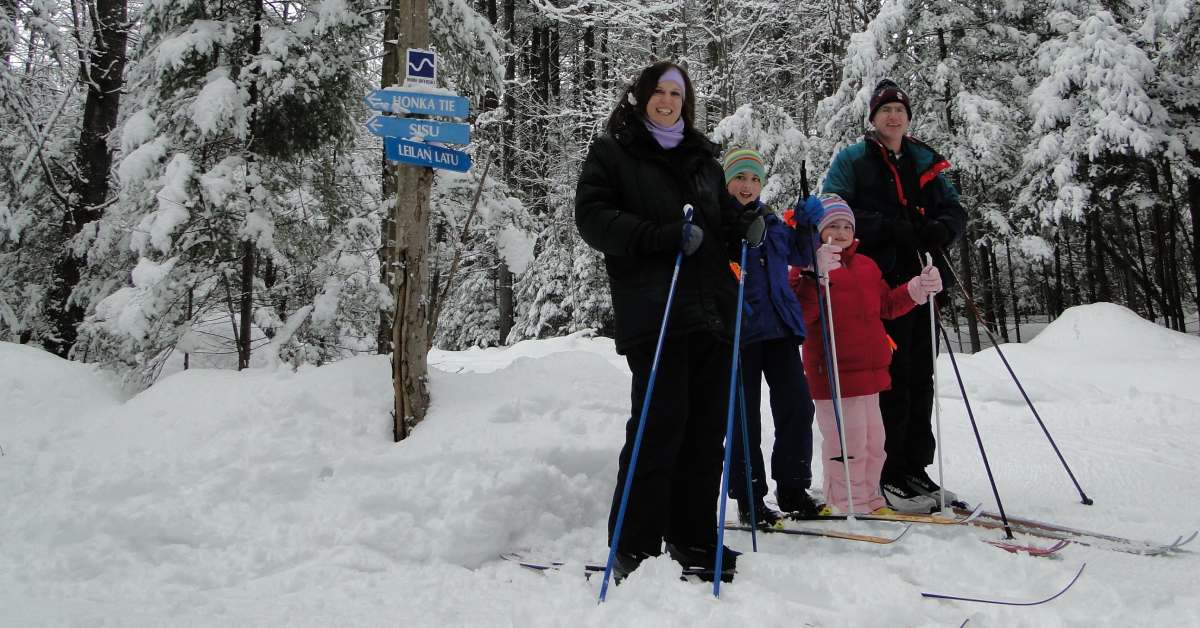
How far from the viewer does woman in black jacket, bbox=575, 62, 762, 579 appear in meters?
2.78

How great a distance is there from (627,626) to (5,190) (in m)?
12.9

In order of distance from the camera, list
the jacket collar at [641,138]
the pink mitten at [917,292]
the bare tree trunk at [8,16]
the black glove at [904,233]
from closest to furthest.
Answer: the jacket collar at [641,138] < the pink mitten at [917,292] < the black glove at [904,233] < the bare tree trunk at [8,16]

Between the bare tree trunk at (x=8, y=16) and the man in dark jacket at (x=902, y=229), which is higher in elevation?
the bare tree trunk at (x=8, y=16)

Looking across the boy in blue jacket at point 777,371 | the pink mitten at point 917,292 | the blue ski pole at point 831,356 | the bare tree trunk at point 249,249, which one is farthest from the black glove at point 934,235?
the bare tree trunk at point 249,249

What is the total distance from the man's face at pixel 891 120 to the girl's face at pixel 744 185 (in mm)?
881

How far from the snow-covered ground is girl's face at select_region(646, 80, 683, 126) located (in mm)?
1775

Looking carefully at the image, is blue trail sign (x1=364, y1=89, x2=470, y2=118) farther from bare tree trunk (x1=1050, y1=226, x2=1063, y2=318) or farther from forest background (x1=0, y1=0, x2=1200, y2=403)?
bare tree trunk (x1=1050, y1=226, x2=1063, y2=318)

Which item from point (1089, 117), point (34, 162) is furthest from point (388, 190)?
point (1089, 117)

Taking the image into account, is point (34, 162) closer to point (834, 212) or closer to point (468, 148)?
point (468, 148)

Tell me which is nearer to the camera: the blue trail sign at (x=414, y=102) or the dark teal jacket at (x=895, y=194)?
the dark teal jacket at (x=895, y=194)

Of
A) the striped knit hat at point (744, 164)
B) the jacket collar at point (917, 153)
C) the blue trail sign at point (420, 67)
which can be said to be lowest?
the striped knit hat at point (744, 164)

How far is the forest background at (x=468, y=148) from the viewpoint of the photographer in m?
6.78

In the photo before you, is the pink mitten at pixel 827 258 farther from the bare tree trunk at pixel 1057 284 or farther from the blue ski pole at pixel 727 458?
the bare tree trunk at pixel 1057 284

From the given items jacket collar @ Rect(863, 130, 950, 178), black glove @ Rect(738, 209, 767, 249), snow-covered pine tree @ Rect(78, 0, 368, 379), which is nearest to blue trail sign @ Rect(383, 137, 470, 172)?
black glove @ Rect(738, 209, 767, 249)
